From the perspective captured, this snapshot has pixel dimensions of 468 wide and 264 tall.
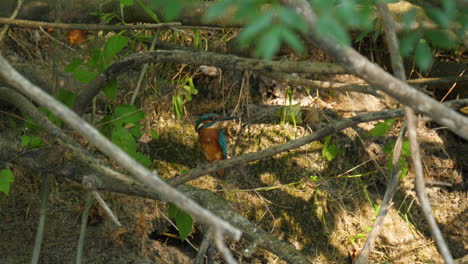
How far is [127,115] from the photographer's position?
8.74 feet

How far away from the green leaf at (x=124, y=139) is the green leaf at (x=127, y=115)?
64 millimetres

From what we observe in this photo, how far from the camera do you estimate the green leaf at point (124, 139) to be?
2.56 meters

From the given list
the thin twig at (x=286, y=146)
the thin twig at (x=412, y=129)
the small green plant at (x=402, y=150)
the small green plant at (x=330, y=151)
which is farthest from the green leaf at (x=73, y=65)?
the small green plant at (x=330, y=151)

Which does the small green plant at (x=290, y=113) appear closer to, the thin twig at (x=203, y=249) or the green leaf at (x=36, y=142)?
the thin twig at (x=203, y=249)

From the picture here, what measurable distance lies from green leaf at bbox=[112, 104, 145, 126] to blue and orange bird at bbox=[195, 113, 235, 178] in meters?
1.33

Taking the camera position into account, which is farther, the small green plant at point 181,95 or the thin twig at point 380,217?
the small green plant at point 181,95

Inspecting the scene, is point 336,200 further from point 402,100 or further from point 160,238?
point 402,100

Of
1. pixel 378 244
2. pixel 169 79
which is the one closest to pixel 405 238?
pixel 378 244

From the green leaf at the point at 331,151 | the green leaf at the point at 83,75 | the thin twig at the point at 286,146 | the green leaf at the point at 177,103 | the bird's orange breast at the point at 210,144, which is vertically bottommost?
the green leaf at the point at 331,151

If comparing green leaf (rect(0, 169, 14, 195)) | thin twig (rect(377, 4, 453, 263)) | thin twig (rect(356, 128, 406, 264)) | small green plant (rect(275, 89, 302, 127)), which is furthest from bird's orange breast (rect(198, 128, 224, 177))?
thin twig (rect(377, 4, 453, 263))

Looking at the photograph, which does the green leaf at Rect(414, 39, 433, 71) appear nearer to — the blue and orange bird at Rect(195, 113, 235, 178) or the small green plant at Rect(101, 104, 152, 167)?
the small green plant at Rect(101, 104, 152, 167)

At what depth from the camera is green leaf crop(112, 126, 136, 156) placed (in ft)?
8.40

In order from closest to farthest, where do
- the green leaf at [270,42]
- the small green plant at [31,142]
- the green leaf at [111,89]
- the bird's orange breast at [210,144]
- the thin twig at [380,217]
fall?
the green leaf at [270,42], the thin twig at [380,217], the small green plant at [31,142], the green leaf at [111,89], the bird's orange breast at [210,144]

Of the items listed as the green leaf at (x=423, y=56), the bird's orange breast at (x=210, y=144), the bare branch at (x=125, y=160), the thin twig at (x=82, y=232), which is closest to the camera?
the bare branch at (x=125, y=160)
